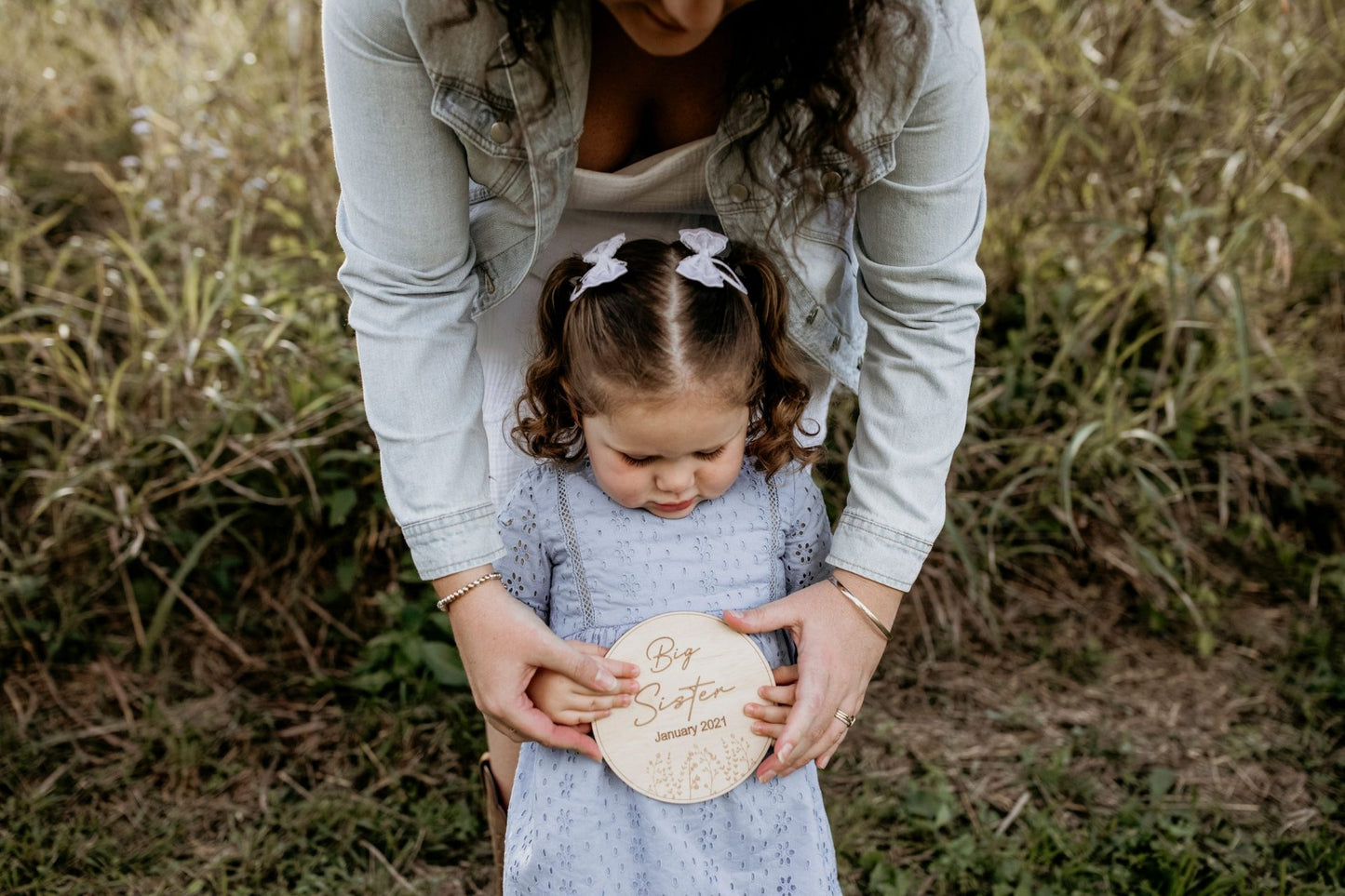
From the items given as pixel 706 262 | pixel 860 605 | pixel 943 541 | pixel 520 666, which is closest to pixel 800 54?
pixel 706 262

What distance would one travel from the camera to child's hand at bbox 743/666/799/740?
132 cm

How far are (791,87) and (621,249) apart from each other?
0.96ft

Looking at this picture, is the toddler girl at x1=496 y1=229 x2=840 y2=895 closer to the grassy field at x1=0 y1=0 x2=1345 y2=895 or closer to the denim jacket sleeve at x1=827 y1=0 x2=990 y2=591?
the denim jacket sleeve at x1=827 y1=0 x2=990 y2=591

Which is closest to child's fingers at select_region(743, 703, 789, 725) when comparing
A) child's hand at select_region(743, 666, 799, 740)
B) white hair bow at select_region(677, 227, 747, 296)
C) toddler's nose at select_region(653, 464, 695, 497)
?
child's hand at select_region(743, 666, 799, 740)

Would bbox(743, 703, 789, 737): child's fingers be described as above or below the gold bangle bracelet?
below

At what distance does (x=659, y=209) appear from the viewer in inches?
57.4

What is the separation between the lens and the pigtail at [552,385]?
1393 millimetres

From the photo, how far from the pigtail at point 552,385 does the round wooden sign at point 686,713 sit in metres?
0.27

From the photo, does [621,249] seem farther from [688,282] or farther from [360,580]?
[360,580]

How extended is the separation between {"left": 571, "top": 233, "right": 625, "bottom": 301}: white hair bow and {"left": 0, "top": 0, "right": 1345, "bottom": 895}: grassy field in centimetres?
107

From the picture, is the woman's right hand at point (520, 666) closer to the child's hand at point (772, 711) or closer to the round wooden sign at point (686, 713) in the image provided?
the round wooden sign at point (686, 713)

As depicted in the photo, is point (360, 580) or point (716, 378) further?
point (360, 580)

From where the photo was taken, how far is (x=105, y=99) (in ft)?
11.4

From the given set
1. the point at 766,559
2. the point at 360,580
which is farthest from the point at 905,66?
the point at 360,580
